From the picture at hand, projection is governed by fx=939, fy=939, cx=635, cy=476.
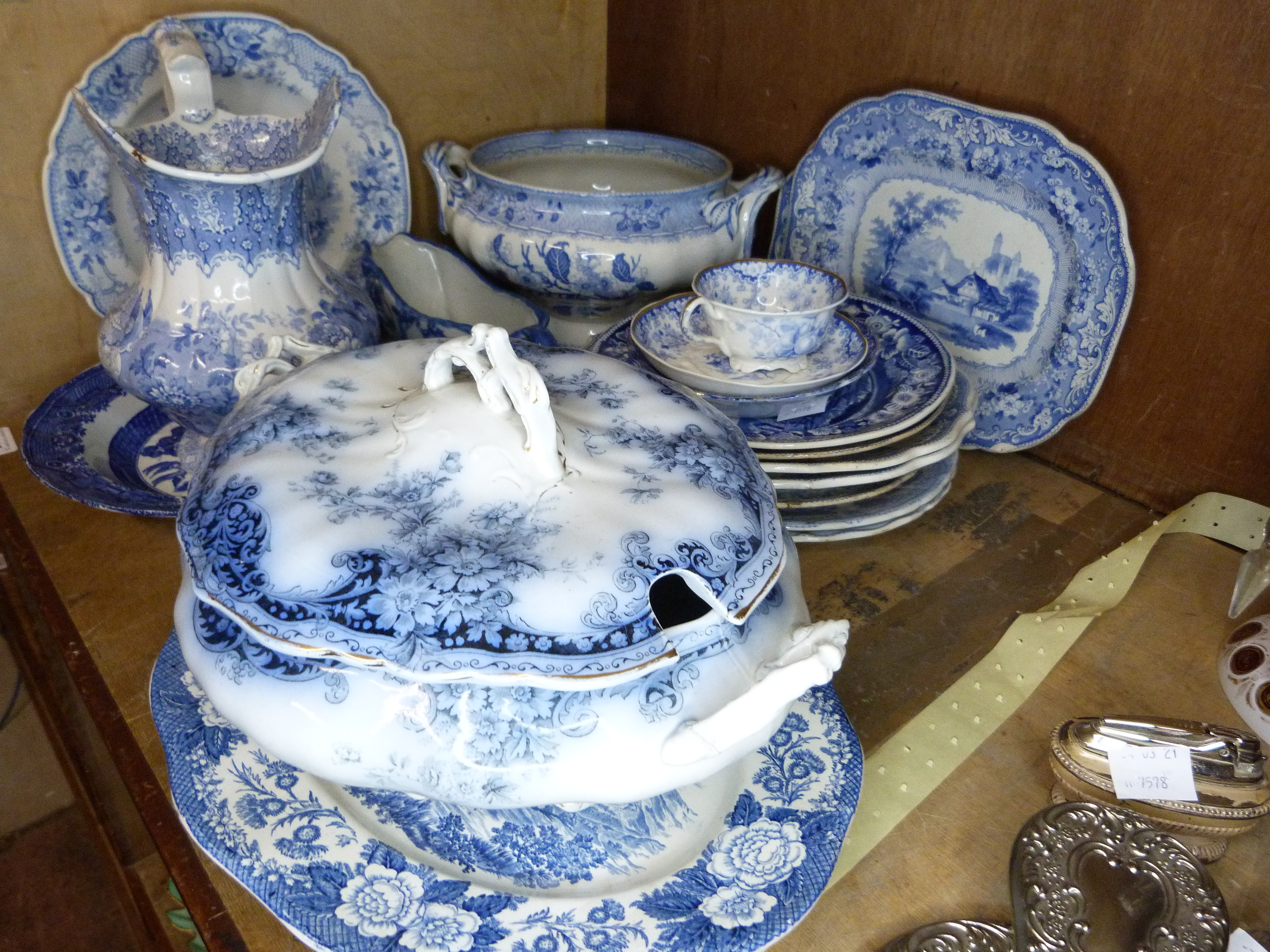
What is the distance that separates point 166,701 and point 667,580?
1.13 feet

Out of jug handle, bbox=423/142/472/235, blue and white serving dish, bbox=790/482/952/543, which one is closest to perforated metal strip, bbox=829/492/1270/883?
blue and white serving dish, bbox=790/482/952/543

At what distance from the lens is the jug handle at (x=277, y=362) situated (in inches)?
24.7

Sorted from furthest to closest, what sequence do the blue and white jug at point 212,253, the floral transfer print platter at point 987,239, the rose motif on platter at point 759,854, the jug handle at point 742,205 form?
1. the jug handle at point 742,205
2. the floral transfer print platter at point 987,239
3. the blue and white jug at point 212,253
4. the rose motif on platter at point 759,854

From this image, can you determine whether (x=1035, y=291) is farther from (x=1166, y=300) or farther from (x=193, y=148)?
(x=193, y=148)

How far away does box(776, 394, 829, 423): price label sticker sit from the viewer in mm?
817

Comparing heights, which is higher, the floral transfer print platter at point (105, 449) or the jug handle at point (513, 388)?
the jug handle at point (513, 388)

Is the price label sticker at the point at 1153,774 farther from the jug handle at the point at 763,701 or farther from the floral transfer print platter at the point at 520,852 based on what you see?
the jug handle at the point at 763,701

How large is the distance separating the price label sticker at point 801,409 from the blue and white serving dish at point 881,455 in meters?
0.06

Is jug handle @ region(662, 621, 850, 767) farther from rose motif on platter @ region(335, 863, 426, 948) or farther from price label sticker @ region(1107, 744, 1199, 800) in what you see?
price label sticker @ region(1107, 744, 1199, 800)

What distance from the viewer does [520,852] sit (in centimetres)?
56

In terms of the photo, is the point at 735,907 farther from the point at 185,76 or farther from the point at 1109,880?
the point at 185,76

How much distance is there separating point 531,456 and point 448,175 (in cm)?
65

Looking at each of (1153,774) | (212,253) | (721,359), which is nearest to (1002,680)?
(1153,774)

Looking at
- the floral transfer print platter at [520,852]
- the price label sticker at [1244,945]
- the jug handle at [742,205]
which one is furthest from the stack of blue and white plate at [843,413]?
the price label sticker at [1244,945]
